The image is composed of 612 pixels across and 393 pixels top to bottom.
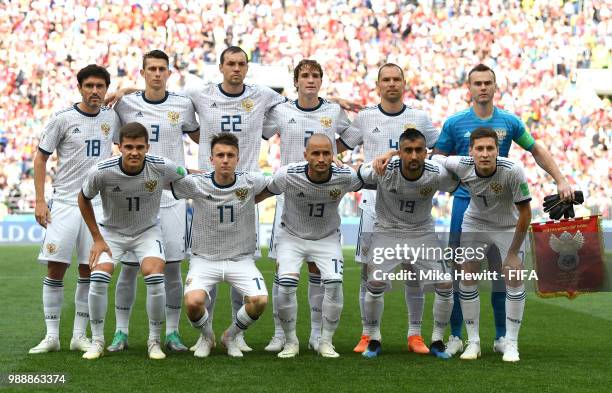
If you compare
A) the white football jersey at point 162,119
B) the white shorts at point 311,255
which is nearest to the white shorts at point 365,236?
the white shorts at point 311,255

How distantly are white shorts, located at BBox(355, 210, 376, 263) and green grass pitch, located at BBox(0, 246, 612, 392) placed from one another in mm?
674

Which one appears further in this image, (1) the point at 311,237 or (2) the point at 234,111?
(2) the point at 234,111

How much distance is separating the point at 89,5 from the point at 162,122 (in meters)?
19.1

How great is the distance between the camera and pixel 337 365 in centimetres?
615

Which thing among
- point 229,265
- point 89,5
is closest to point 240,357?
point 229,265

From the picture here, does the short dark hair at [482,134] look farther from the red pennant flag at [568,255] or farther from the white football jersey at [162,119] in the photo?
the white football jersey at [162,119]

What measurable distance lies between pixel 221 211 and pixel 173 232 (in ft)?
1.80

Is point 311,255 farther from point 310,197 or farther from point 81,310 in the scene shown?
point 81,310

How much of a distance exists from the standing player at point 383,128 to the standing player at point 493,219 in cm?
45

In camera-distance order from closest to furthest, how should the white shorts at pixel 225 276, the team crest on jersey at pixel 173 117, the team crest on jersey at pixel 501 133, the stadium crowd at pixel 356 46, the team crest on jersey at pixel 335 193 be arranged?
the white shorts at pixel 225 276 → the team crest on jersey at pixel 335 193 → the team crest on jersey at pixel 501 133 → the team crest on jersey at pixel 173 117 → the stadium crowd at pixel 356 46

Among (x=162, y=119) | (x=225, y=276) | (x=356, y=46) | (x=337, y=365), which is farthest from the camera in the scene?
(x=356, y=46)

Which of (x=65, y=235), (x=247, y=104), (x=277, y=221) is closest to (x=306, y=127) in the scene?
(x=247, y=104)

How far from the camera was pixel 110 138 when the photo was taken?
6988 millimetres

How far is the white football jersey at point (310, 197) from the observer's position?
6590 millimetres
